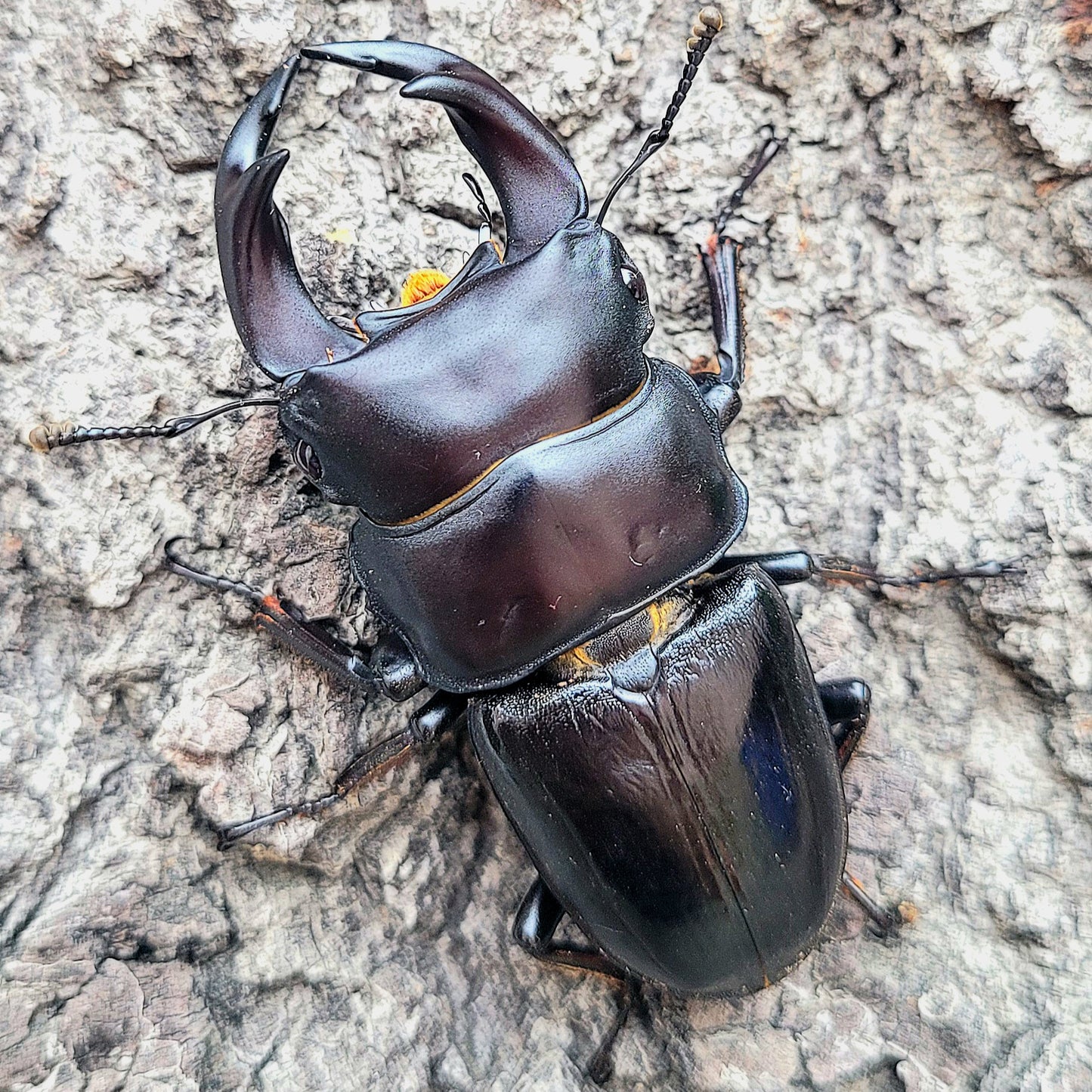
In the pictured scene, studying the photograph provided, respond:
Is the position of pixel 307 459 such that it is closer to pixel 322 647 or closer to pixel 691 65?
pixel 322 647

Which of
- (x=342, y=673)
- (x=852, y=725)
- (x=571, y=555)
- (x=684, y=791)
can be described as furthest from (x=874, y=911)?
(x=342, y=673)

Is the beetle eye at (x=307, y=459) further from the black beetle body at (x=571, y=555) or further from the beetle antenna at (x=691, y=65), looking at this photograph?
the beetle antenna at (x=691, y=65)

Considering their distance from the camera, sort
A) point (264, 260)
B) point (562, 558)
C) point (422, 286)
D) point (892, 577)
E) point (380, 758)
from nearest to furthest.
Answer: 1. point (264, 260)
2. point (562, 558)
3. point (422, 286)
4. point (380, 758)
5. point (892, 577)

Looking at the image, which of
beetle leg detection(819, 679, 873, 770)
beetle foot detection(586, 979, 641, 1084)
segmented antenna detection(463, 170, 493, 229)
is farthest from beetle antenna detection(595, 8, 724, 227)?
beetle foot detection(586, 979, 641, 1084)

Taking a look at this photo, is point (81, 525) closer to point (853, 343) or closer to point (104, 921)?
point (104, 921)

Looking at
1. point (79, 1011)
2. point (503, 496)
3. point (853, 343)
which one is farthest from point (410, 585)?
point (853, 343)

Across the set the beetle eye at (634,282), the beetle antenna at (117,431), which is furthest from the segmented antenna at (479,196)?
the beetle antenna at (117,431)
